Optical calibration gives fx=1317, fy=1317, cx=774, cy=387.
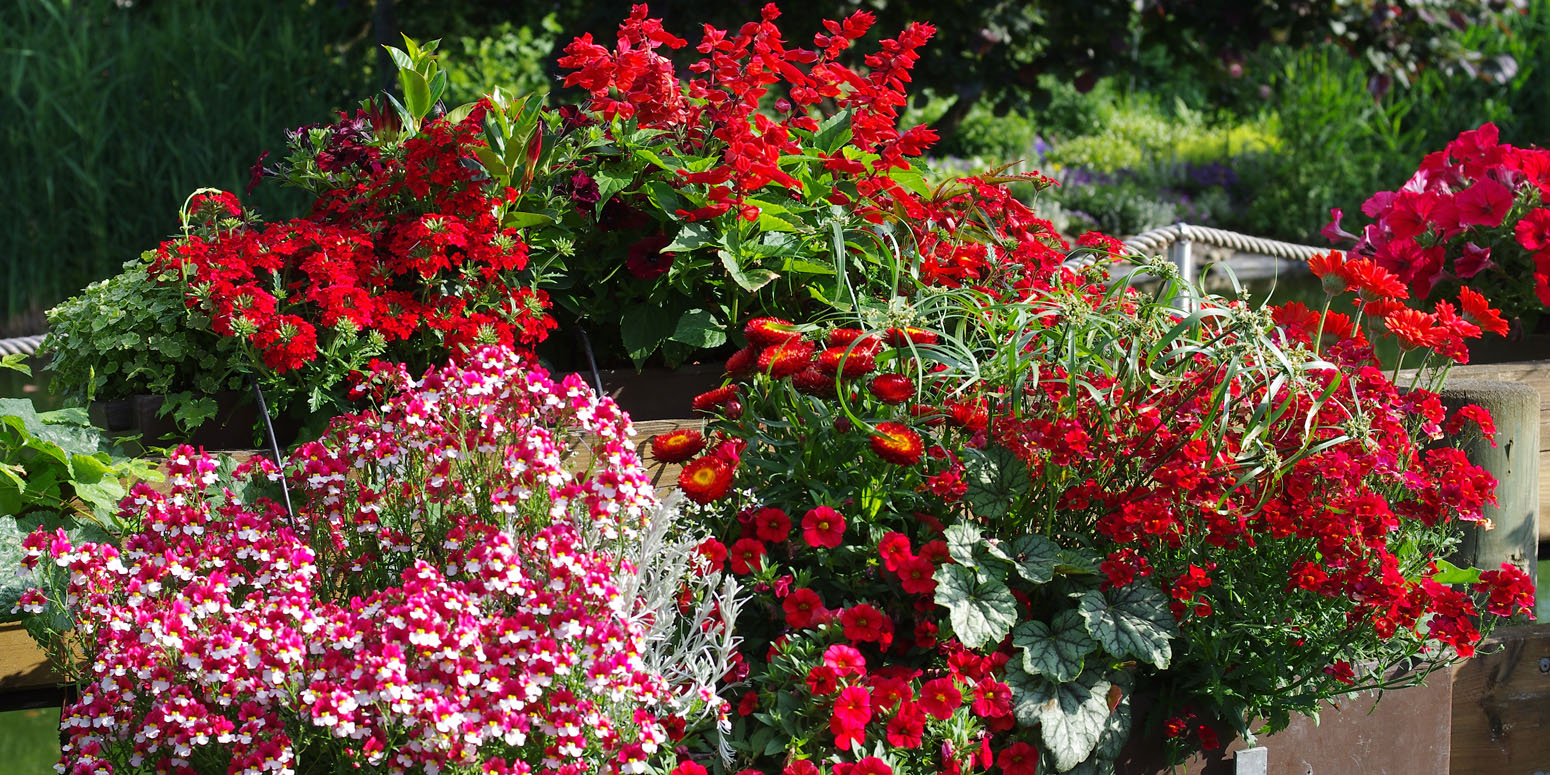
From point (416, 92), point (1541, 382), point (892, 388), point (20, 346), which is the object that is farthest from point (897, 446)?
point (20, 346)

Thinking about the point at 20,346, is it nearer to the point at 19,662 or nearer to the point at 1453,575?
the point at 19,662

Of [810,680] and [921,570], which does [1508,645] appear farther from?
[810,680]

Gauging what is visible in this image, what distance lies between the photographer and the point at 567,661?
1423 mm

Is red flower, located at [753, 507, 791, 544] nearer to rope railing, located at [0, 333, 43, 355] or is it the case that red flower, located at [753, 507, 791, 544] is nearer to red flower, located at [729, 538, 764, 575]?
red flower, located at [729, 538, 764, 575]

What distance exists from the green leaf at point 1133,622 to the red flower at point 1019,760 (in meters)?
0.16

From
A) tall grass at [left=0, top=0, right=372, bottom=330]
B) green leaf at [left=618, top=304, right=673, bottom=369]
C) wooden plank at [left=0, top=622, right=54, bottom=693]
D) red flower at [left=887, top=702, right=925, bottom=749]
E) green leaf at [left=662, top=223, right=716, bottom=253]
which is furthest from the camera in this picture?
tall grass at [left=0, top=0, right=372, bottom=330]

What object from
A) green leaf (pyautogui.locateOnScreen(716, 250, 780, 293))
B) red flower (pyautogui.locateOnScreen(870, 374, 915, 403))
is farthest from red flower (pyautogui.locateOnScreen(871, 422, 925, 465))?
green leaf (pyautogui.locateOnScreen(716, 250, 780, 293))

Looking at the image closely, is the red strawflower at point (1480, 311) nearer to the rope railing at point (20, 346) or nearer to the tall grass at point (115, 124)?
the rope railing at point (20, 346)

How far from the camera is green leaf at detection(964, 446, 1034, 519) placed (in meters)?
1.74

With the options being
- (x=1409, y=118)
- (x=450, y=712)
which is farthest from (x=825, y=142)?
(x=1409, y=118)

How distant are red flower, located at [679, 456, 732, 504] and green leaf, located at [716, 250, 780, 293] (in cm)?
48

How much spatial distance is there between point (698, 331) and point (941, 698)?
879 mm

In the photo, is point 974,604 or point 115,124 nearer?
point 974,604

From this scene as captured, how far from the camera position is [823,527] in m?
1.66
